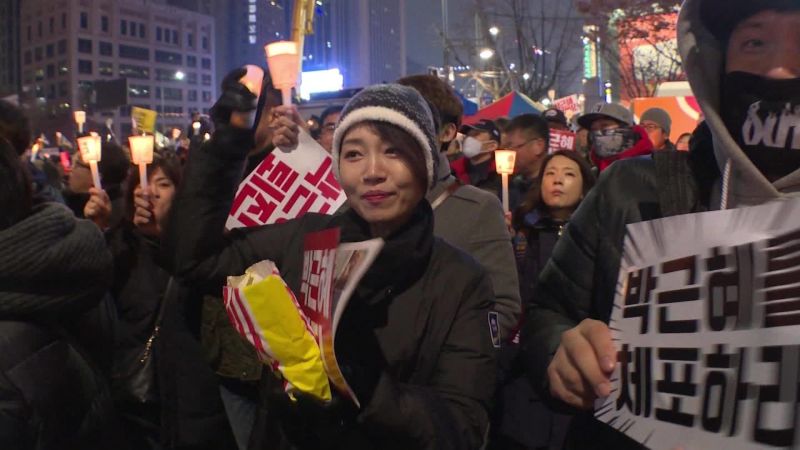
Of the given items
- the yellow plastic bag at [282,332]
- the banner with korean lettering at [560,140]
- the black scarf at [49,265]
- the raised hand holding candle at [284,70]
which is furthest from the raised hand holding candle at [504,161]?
the yellow plastic bag at [282,332]

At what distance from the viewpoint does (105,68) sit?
129125 mm

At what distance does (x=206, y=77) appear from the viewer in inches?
5984

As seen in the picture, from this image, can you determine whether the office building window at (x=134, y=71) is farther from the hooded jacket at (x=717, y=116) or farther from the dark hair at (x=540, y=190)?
the hooded jacket at (x=717, y=116)

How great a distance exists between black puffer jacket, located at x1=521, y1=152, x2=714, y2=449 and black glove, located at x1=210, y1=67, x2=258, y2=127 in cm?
122

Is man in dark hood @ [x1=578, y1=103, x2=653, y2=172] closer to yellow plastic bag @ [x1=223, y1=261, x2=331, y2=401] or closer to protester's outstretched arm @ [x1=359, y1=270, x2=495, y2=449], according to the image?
protester's outstretched arm @ [x1=359, y1=270, x2=495, y2=449]

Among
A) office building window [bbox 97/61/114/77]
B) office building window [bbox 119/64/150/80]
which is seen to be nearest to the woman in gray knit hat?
office building window [bbox 97/61/114/77]

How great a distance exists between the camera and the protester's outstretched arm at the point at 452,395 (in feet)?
5.73

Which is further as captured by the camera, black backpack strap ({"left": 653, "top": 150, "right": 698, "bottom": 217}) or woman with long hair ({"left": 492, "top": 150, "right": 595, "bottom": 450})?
woman with long hair ({"left": 492, "top": 150, "right": 595, "bottom": 450})

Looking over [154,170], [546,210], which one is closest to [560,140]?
[546,210]

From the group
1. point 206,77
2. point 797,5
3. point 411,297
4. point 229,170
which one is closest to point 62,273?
point 229,170

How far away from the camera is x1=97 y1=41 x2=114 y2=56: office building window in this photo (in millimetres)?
127062

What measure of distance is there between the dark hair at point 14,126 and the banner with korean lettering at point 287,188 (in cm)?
129

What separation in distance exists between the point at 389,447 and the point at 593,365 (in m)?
0.68

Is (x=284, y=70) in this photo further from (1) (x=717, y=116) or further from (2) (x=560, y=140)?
(2) (x=560, y=140)
